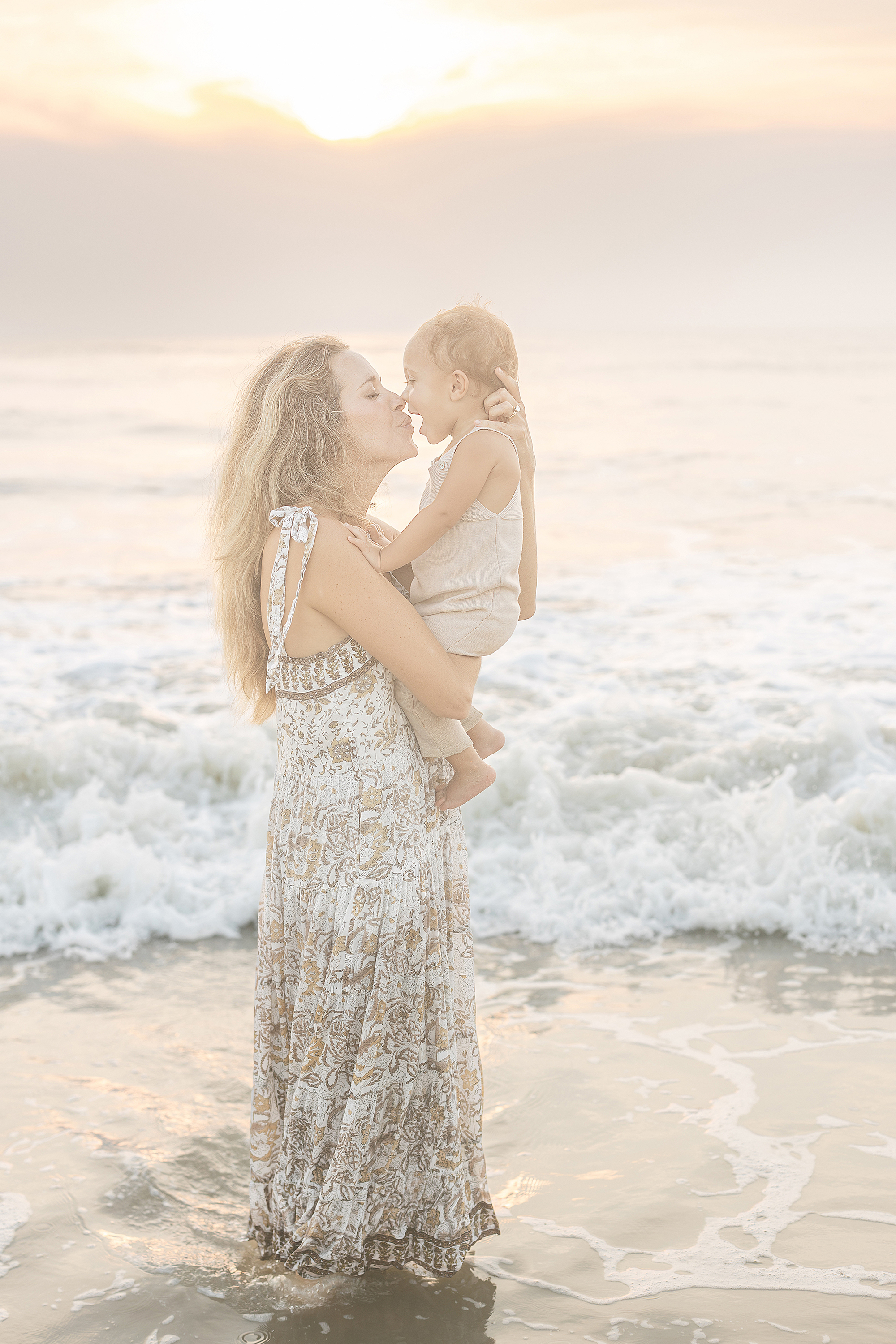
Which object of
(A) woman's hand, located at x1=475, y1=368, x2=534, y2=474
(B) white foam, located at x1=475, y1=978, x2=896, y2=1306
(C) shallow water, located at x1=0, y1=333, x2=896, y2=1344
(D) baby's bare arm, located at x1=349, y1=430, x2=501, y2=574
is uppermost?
(A) woman's hand, located at x1=475, y1=368, x2=534, y2=474

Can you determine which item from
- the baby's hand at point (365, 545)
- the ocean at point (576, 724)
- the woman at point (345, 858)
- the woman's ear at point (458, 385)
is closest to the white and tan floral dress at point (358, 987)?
the woman at point (345, 858)

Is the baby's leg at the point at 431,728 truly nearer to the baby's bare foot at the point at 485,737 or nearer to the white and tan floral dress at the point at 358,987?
the white and tan floral dress at the point at 358,987

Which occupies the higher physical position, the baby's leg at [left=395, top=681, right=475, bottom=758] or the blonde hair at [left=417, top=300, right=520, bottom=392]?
the blonde hair at [left=417, top=300, right=520, bottom=392]

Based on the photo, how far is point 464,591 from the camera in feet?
8.75

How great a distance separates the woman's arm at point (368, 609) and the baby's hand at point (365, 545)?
0.02 metres

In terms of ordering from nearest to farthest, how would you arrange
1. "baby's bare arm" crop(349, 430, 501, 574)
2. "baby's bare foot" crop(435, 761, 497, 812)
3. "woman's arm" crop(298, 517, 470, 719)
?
"woman's arm" crop(298, 517, 470, 719)
"baby's bare arm" crop(349, 430, 501, 574)
"baby's bare foot" crop(435, 761, 497, 812)

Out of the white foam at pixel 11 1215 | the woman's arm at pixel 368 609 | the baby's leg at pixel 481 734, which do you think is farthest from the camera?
the white foam at pixel 11 1215

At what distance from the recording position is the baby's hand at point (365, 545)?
2.48m

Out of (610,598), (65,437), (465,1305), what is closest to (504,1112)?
(465,1305)

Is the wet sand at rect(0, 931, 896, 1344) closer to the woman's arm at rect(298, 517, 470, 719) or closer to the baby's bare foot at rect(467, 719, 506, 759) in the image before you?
the baby's bare foot at rect(467, 719, 506, 759)

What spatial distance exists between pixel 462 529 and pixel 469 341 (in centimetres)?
44

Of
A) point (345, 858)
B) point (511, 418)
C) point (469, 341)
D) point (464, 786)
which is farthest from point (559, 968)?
point (469, 341)

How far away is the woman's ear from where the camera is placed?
9.01 ft

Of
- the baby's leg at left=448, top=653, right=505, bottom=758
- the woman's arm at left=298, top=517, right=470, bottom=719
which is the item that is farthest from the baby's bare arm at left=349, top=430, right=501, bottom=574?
the baby's leg at left=448, top=653, right=505, bottom=758
